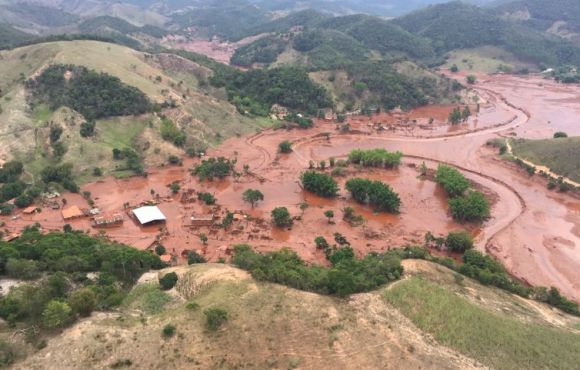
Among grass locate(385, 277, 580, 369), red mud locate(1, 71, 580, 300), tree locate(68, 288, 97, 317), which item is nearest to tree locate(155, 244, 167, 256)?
red mud locate(1, 71, 580, 300)

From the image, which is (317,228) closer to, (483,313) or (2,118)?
(483,313)

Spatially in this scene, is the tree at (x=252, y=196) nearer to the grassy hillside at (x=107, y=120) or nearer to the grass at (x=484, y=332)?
the grassy hillside at (x=107, y=120)

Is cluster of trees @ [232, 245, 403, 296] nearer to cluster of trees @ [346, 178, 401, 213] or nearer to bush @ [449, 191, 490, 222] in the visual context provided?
cluster of trees @ [346, 178, 401, 213]

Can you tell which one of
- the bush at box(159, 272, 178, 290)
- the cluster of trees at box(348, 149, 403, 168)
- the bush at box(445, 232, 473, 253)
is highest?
the bush at box(159, 272, 178, 290)

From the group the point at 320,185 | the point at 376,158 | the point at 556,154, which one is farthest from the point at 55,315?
the point at 556,154

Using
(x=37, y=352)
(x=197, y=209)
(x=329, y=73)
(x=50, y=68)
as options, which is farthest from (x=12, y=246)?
(x=329, y=73)

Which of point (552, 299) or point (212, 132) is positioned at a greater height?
point (212, 132)
